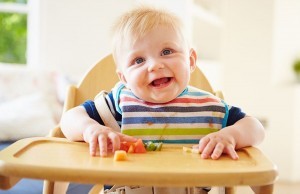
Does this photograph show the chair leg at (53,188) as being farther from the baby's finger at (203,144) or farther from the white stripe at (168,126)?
the baby's finger at (203,144)

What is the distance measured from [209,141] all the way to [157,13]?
322 millimetres

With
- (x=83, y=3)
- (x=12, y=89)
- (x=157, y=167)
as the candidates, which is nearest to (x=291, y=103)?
(x=83, y=3)

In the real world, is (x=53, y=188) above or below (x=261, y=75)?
below

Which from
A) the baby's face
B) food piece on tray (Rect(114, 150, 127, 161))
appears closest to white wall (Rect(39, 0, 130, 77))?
the baby's face

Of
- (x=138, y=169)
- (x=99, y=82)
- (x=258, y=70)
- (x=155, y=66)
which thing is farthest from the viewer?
(x=258, y=70)

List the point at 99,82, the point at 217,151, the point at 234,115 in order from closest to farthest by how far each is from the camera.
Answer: the point at 217,151 < the point at 234,115 < the point at 99,82

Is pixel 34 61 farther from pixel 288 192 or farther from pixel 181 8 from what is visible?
pixel 288 192

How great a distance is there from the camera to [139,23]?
39.7 inches

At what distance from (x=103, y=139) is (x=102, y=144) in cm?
2

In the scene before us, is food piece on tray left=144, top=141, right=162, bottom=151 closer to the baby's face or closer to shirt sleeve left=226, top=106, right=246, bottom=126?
the baby's face

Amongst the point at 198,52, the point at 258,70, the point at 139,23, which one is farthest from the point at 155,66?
the point at 258,70

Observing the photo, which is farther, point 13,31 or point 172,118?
point 13,31

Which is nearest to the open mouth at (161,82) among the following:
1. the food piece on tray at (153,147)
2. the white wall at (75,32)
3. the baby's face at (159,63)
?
the baby's face at (159,63)

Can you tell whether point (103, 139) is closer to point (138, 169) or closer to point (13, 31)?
point (138, 169)
